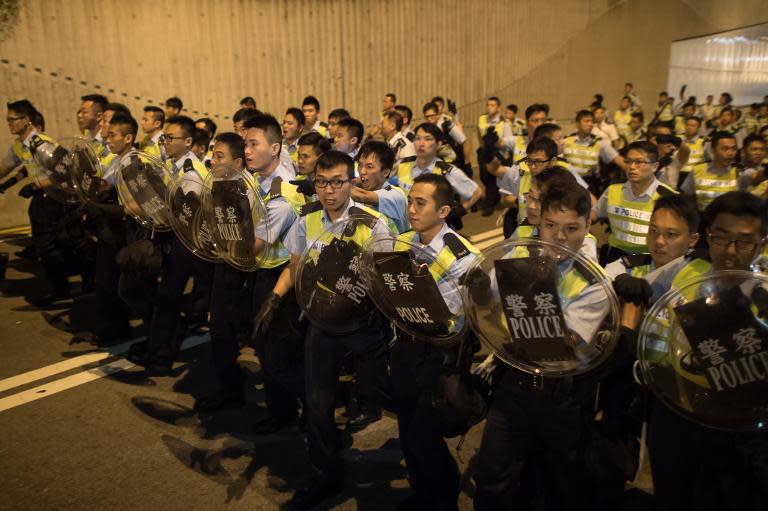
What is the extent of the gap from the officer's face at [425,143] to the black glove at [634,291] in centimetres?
380

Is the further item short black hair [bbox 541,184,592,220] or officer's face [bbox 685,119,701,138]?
officer's face [bbox 685,119,701,138]

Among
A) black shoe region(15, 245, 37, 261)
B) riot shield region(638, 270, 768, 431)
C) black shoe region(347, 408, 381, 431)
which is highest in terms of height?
riot shield region(638, 270, 768, 431)

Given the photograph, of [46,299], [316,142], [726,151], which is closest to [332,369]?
[316,142]

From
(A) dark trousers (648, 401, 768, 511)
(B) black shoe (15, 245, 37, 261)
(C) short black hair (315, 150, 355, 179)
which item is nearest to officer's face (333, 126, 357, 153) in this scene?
(C) short black hair (315, 150, 355, 179)

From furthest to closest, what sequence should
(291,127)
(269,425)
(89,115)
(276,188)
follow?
(291,127) → (89,115) → (269,425) → (276,188)

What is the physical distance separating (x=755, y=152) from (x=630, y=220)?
2642mm

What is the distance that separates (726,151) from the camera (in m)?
6.43

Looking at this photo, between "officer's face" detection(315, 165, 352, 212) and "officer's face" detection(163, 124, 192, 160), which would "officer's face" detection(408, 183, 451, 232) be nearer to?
"officer's face" detection(315, 165, 352, 212)

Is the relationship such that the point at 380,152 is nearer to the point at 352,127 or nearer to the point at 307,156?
the point at 307,156

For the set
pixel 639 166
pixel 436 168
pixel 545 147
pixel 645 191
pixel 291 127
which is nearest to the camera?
pixel 639 166

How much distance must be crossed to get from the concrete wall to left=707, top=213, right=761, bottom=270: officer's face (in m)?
10.5

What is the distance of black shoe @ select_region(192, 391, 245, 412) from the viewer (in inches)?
176

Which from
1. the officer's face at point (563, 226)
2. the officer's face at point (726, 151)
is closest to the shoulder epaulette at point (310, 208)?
the officer's face at point (563, 226)

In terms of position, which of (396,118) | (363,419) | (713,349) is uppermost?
(396,118)
